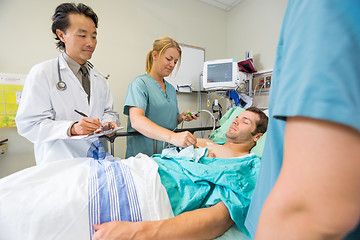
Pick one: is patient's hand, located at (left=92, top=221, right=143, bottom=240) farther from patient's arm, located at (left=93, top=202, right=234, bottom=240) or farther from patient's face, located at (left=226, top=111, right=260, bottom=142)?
patient's face, located at (left=226, top=111, right=260, bottom=142)

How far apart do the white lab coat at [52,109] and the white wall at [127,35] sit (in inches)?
38.7

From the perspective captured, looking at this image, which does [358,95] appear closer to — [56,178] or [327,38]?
[327,38]

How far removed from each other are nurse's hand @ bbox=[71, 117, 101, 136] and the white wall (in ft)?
4.35

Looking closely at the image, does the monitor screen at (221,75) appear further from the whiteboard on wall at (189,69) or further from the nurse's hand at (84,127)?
the nurse's hand at (84,127)

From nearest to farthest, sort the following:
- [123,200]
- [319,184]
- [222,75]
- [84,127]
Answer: [319,184] < [123,200] < [84,127] < [222,75]

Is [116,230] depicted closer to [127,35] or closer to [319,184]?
[319,184]

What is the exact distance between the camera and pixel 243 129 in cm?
142

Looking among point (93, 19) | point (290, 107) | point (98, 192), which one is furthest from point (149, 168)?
point (93, 19)

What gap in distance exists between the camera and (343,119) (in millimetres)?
188

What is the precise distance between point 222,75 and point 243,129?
1033 mm

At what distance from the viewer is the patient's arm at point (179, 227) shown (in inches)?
24.2

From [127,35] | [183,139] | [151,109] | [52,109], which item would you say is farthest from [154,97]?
[127,35]

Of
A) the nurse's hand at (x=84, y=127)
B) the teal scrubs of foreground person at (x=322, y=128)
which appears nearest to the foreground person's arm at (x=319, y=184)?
the teal scrubs of foreground person at (x=322, y=128)

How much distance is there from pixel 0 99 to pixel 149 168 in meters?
1.92
